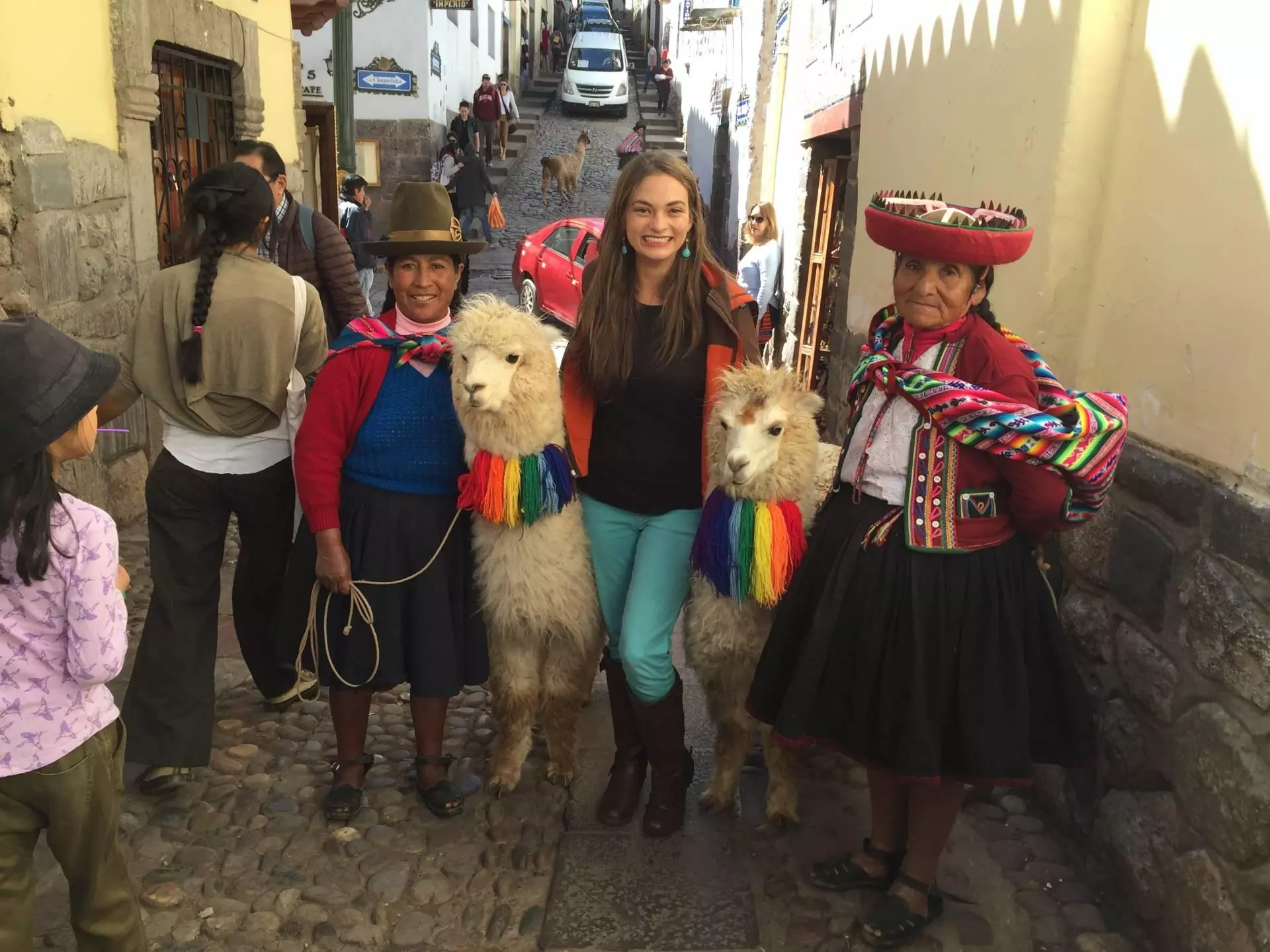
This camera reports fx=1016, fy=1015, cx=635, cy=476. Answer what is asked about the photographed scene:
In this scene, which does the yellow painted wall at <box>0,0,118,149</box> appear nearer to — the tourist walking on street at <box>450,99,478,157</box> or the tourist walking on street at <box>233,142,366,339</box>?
the tourist walking on street at <box>233,142,366,339</box>

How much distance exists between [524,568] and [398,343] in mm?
727

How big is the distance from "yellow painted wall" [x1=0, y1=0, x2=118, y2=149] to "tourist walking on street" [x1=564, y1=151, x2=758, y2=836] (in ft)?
8.89

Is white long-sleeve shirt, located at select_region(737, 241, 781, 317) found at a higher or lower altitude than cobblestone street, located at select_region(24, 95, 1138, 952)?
higher

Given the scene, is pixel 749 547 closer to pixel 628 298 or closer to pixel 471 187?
pixel 628 298

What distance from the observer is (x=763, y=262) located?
904 centimetres

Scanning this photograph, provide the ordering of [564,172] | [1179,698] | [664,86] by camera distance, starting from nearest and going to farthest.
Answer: [1179,698]
[564,172]
[664,86]

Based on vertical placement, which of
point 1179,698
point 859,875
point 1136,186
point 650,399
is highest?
point 1136,186

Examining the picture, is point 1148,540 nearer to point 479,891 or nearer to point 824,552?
point 824,552

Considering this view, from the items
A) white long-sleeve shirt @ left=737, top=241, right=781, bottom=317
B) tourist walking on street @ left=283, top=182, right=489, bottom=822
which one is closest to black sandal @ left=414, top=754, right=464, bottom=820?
tourist walking on street @ left=283, top=182, right=489, bottom=822

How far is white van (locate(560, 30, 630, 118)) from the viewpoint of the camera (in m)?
27.7

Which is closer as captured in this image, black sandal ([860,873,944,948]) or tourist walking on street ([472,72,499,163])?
black sandal ([860,873,944,948])

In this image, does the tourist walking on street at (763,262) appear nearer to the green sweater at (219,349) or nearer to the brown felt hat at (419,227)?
the brown felt hat at (419,227)

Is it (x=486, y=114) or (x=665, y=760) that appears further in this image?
(x=486, y=114)

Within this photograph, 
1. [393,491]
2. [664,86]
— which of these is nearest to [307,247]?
[393,491]
